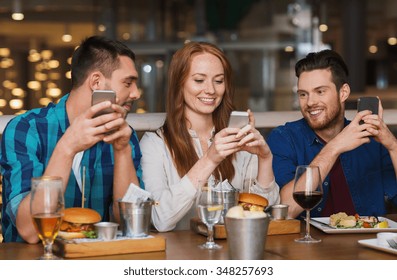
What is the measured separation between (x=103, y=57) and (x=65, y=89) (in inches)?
345

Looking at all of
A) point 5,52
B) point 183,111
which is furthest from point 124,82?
point 5,52

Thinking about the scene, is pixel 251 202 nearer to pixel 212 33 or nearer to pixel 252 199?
pixel 252 199

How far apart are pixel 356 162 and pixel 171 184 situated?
896 mm

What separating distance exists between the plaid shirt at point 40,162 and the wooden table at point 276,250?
0.32 m

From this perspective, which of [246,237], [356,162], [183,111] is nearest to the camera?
[246,237]

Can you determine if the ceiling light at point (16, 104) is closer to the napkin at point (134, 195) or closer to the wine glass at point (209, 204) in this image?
the napkin at point (134, 195)

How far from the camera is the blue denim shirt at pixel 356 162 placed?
3.48m

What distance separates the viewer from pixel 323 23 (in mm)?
11500

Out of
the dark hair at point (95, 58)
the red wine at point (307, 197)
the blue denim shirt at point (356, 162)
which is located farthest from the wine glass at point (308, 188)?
the dark hair at point (95, 58)

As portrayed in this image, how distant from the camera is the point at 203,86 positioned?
326 centimetres

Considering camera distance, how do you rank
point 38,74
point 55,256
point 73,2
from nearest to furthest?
point 55,256, point 73,2, point 38,74
